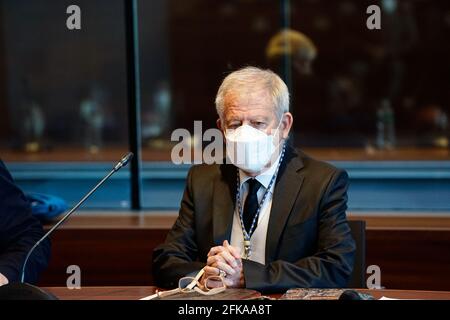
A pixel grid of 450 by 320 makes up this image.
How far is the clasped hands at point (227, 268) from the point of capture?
2426 millimetres

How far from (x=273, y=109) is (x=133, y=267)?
1768 mm

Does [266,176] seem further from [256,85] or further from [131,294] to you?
[131,294]

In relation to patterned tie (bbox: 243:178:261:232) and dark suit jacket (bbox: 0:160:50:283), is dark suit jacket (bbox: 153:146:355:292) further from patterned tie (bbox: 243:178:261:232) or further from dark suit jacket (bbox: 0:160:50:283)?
dark suit jacket (bbox: 0:160:50:283)

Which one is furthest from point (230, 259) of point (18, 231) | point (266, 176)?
point (18, 231)

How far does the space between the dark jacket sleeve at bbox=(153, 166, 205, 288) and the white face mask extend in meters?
0.28

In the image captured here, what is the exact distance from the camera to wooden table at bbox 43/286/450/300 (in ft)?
7.76

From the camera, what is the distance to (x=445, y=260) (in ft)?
12.7

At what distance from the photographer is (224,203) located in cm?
279

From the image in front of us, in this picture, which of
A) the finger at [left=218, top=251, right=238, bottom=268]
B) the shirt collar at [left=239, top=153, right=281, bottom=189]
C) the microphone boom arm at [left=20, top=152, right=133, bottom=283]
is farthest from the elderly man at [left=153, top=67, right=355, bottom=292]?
the microphone boom arm at [left=20, top=152, right=133, bottom=283]

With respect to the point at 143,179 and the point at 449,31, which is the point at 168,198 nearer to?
the point at 143,179

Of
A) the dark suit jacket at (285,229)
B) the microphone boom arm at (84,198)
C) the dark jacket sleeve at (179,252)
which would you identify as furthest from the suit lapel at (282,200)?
the microphone boom arm at (84,198)

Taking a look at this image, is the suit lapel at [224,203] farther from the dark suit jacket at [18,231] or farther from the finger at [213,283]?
the dark suit jacket at [18,231]

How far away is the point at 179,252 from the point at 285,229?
34cm
